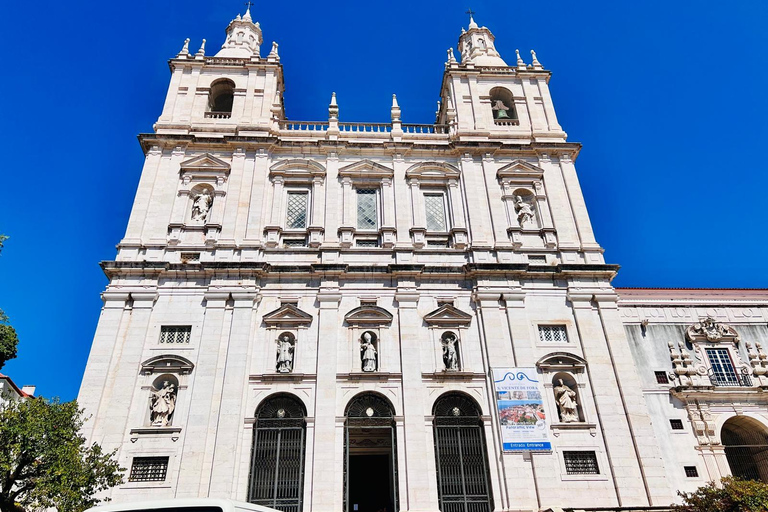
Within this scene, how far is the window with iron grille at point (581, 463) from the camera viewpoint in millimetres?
20062

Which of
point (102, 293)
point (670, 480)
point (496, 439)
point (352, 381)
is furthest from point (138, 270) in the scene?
point (670, 480)

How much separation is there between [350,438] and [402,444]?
285 cm

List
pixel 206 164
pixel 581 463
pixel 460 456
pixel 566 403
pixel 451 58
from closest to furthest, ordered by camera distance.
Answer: pixel 581 463 < pixel 460 456 < pixel 566 403 < pixel 206 164 < pixel 451 58

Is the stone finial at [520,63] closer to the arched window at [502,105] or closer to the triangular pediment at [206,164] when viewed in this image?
the arched window at [502,105]

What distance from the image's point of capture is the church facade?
19.8 meters

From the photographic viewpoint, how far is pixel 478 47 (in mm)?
35219

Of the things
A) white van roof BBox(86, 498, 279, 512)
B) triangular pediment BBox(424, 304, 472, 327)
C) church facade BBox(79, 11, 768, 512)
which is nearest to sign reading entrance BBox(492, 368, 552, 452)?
church facade BBox(79, 11, 768, 512)

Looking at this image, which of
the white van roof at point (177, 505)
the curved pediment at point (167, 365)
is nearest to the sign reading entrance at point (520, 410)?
the curved pediment at point (167, 365)

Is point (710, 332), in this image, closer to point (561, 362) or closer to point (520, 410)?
point (561, 362)

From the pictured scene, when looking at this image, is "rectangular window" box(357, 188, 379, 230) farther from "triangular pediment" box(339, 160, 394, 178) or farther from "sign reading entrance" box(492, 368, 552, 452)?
"sign reading entrance" box(492, 368, 552, 452)

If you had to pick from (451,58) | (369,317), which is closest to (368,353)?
(369,317)

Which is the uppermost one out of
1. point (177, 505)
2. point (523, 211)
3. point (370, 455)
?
point (523, 211)

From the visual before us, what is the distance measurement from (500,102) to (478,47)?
6.23m

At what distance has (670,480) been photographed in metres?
20.8
